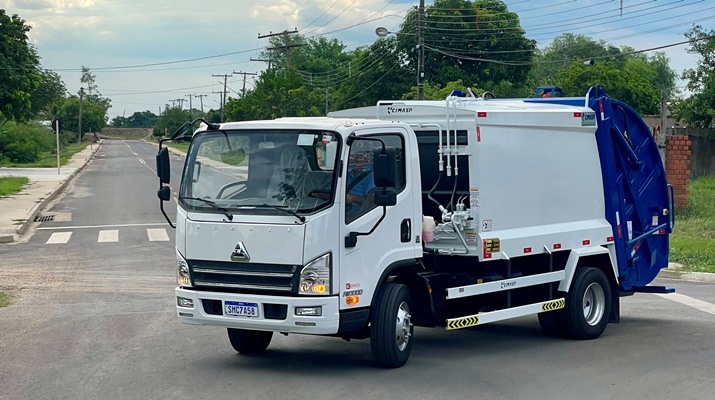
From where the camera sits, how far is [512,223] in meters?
10.6

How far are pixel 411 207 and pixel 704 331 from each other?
4.70 metres

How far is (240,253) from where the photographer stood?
9.00 m

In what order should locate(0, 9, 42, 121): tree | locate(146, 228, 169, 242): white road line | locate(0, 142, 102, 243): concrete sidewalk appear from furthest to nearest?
locate(0, 9, 42, 121): tree < locate(0, 142, 102, 243): concrete sidewalk < locate(146, 228, 169, 242): white road line

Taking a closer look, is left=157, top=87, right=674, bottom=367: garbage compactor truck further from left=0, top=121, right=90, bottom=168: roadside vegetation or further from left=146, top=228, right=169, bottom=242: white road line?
left=0, top=121, right=90, bottom=168: roadside vegetation

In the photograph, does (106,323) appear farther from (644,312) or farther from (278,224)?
(644,312)

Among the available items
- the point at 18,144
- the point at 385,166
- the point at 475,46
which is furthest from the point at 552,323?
the point at 18,144

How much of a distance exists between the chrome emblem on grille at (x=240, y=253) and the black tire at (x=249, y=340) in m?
1.47

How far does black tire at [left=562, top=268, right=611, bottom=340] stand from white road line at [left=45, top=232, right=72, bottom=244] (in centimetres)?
1471

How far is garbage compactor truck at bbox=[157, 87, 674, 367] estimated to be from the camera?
29.4 ft

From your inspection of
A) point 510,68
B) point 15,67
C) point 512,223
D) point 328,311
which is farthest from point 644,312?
point 510,68

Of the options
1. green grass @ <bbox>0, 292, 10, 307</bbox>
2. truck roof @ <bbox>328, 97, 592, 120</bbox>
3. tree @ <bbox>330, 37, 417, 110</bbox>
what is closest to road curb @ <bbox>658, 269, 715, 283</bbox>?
truck roof @ <bbox>328, 97, 592, 120</bbox>

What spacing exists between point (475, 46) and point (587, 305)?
53297mm

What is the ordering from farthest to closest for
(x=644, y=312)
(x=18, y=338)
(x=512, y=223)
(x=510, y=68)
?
(x=510, y=68), (x=644, y=312), (x=18, y=338), (x=512, y=223)

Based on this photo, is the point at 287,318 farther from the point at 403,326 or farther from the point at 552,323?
the point at 552,323
